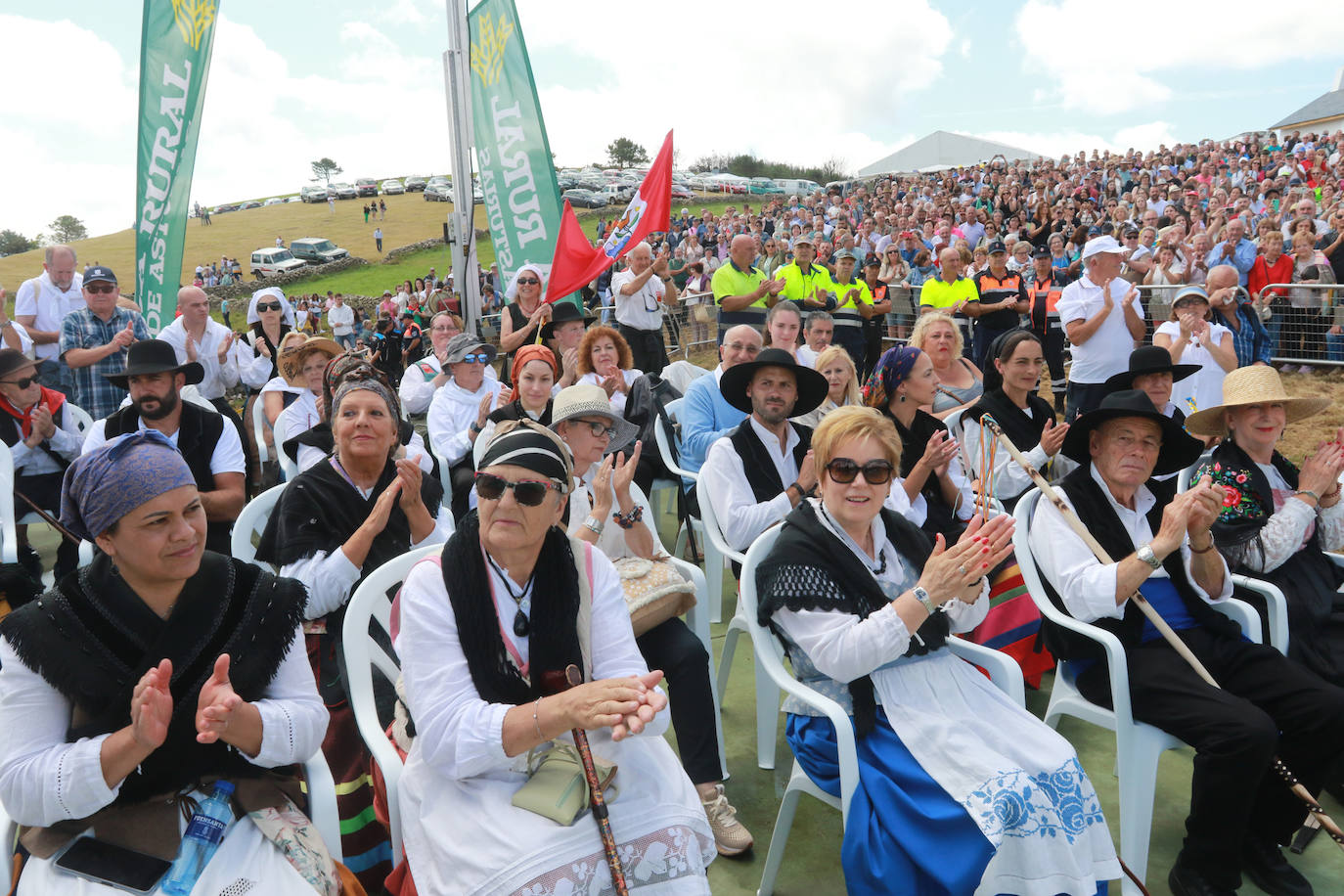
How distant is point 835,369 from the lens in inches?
192

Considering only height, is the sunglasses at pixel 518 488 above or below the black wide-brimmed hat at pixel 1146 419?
above

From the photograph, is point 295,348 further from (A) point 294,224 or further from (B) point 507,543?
(A) point 294,224

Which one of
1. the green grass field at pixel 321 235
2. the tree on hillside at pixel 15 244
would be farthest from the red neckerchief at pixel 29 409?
the tree on hillside at pixel 15 244

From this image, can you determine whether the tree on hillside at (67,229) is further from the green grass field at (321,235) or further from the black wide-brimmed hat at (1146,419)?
the black wide-brimmed hat at (1146,419)

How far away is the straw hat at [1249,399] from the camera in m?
3.25

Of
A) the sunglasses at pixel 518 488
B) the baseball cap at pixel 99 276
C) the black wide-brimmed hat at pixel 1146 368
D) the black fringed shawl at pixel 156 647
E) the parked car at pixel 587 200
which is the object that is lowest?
the black fringed shawl at pixel 156 647

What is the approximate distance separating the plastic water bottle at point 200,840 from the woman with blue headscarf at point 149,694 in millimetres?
21

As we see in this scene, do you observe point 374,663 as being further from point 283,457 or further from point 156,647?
point 283,457

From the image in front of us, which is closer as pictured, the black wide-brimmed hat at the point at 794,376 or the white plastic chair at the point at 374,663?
the white plastic chair at the point at 374,663

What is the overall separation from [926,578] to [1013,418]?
2.41m

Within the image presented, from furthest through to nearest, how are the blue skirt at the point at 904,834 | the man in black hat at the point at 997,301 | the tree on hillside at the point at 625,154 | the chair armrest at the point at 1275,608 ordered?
the tree on hillside at the point at 625,154
the man in black hat at the point at 997,301
the chair armrest at the point at 1275,608
the blue skirt at the point at 904,834

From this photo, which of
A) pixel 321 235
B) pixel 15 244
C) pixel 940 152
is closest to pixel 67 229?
pixel 15 244

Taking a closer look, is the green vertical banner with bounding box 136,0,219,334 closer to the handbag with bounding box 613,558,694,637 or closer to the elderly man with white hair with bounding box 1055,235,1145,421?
the handbag with bounding box 613,558,694,637

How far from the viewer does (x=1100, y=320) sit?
5.75 m
